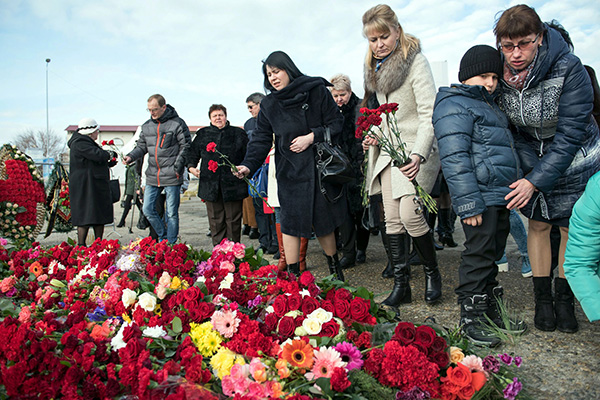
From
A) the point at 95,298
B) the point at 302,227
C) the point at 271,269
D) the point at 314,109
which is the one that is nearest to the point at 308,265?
the point at 302,227

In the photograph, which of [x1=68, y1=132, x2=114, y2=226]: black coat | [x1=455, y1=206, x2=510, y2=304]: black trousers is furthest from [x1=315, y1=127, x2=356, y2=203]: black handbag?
[x1=68, y1=132, x2=114, y2=226]: black coat

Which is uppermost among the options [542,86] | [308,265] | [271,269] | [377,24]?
[377,24]

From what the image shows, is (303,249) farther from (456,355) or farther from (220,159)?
(456,355)

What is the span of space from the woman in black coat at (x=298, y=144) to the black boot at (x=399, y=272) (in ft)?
1.82

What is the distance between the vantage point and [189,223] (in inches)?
416

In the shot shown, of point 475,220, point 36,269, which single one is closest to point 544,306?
point 475,220

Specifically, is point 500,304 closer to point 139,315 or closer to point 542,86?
point 542,86

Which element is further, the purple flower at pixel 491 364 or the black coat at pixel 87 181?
the black coat at pixel 87 181

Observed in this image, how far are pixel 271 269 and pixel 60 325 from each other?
1.18 metres

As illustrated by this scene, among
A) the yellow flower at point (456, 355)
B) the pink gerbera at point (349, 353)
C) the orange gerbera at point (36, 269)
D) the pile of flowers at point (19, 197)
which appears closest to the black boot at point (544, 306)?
the yellow flower at point (456, 355)

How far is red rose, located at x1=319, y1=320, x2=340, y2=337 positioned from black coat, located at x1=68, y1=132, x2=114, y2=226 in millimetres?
4870

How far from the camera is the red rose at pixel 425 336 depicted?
185 cm

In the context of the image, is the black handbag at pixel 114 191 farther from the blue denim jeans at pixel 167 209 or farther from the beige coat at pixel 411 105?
the beige coat at pixel 411 105

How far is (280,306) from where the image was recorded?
2.20 metres
